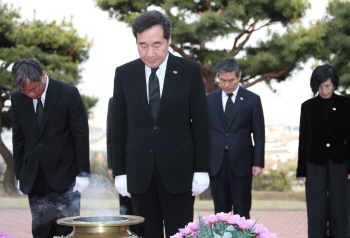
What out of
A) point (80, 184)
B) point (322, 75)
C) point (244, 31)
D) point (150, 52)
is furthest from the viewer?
point (244, 31)

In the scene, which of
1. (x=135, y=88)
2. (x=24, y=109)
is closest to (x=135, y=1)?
(x=24, y=109)

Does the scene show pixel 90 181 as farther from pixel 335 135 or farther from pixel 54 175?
pixel 335 135

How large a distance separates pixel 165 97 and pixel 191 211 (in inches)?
32.2

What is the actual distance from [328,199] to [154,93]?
3.09 m

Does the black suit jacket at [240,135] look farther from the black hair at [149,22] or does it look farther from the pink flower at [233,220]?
the pink flower at [233,220]

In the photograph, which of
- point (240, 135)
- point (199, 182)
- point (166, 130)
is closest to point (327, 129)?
point (240, 135)

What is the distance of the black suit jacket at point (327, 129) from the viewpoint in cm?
518

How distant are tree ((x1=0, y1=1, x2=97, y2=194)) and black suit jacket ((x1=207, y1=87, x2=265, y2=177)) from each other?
362 inches

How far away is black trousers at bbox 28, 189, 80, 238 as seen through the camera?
160 inches

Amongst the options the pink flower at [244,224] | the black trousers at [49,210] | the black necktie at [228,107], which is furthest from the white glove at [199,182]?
the black necktie at [228,107]

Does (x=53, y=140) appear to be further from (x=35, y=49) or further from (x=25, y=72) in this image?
(x=35, y=49)

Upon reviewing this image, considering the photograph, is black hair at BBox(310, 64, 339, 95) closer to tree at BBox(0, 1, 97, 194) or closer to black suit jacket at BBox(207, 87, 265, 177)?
black suit jacket at BBox(207, 87, 265, 177)

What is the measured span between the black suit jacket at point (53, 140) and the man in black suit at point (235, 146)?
5.70ft

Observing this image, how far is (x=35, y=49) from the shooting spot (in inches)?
573
